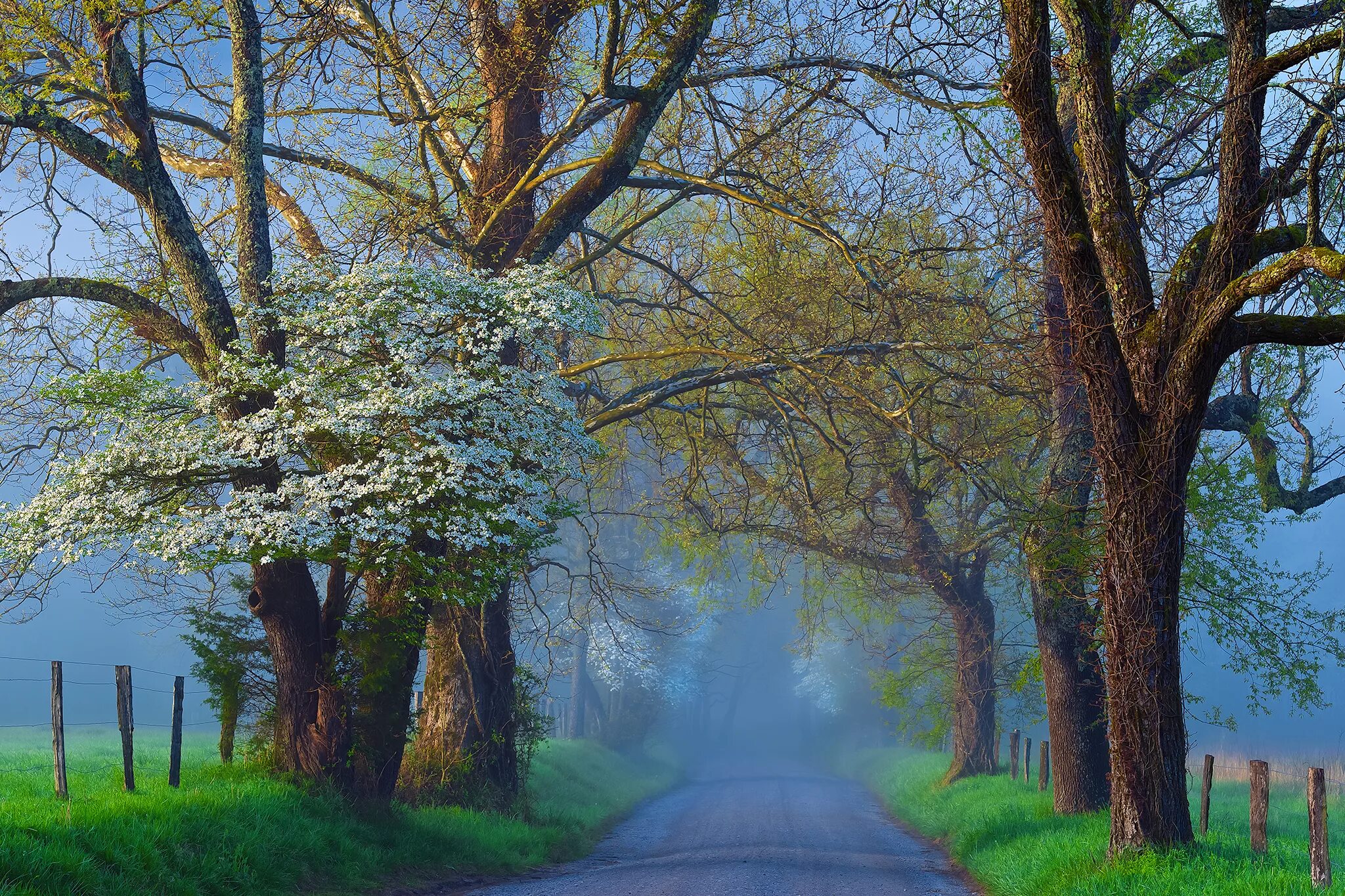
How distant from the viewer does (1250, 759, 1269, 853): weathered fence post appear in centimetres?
968

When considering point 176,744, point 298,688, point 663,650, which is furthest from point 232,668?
point 663,650

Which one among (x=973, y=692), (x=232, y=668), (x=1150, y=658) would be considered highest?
(x=1150, y=658)

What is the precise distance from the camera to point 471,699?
48.8 ft

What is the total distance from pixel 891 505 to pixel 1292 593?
7.97 m

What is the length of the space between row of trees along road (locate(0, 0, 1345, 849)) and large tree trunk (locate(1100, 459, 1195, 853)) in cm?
3

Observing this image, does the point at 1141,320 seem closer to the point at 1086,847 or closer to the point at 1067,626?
the point at 1086,847

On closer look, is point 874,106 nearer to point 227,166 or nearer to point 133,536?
point 227,166


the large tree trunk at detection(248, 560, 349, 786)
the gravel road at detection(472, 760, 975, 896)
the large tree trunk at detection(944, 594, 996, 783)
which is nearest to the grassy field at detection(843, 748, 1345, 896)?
the gravel road at detection(472, 760, 975, 896)

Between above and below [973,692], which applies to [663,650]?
below

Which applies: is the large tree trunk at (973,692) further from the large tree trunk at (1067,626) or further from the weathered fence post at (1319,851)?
the weathered fence post at (1319,851)

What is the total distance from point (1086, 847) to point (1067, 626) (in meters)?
4.25

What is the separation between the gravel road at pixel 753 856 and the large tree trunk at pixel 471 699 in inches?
87.1

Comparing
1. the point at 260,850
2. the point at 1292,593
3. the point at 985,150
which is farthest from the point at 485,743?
the point at 1292,593

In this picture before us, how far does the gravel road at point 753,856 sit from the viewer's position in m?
10.7
